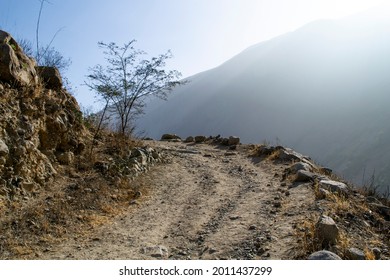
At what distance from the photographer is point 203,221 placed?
5.98 meters

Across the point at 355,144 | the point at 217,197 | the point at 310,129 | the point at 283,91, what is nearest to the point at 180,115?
the point at 283,91

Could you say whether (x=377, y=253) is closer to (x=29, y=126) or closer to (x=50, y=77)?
(x=29, y=126)

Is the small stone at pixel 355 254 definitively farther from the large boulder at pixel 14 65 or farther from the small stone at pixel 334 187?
the large boulder at pixel 14 65

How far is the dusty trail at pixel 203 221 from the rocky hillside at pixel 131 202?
0.02 meters

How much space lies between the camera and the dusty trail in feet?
15.3

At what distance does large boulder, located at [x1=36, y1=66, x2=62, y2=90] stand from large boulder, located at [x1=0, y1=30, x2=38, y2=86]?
32cm

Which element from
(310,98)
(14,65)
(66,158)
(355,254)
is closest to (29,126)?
(66,158)

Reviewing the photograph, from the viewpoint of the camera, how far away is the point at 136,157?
9.15 meters

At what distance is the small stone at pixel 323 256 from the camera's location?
3836 mm

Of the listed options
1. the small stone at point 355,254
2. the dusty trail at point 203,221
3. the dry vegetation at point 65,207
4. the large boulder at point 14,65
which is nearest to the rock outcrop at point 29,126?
the large boulder at point 14,65

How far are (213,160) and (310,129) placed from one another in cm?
4781

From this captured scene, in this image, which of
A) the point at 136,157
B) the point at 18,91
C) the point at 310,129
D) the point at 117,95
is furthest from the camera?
the point at 310,129
